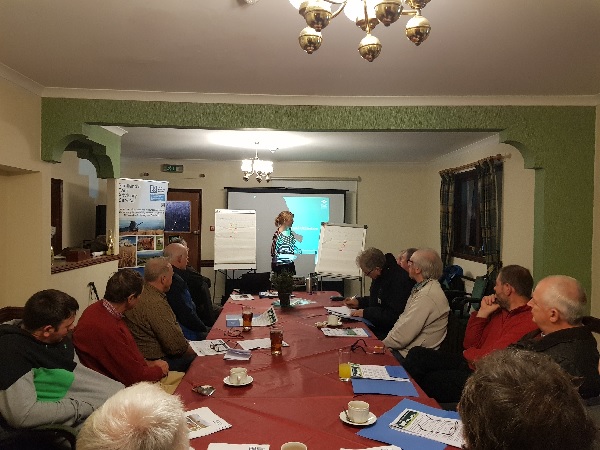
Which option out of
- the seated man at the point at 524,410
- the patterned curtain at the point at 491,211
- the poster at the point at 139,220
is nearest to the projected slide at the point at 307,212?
the poster at the point at 139,220

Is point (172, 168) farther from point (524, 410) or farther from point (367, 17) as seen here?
point (524, 410)

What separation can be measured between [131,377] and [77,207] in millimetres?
5379

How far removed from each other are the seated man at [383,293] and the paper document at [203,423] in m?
2.13

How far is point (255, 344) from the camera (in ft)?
9.52

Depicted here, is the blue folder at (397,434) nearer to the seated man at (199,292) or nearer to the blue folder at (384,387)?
the blue folder at (384,387)

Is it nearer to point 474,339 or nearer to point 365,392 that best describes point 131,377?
point 365,392

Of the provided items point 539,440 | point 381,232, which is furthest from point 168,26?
point 381,232

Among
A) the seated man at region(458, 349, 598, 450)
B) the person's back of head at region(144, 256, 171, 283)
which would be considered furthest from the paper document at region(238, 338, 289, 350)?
the seated man at region(458, 349, 598, 450)

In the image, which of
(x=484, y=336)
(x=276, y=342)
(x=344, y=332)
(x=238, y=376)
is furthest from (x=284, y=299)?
(x=238, y=376)

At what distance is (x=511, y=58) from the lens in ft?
9.70

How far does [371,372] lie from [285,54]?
189cm

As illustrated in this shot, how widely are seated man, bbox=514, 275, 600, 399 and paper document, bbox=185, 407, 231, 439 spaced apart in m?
1.31

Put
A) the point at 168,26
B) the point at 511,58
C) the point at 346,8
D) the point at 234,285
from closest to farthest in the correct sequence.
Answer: the point at 346,8, the point at 168,26, the point at 511,58, the point at 234,285

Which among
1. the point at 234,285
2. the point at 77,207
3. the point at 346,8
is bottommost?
the point at 234,285
